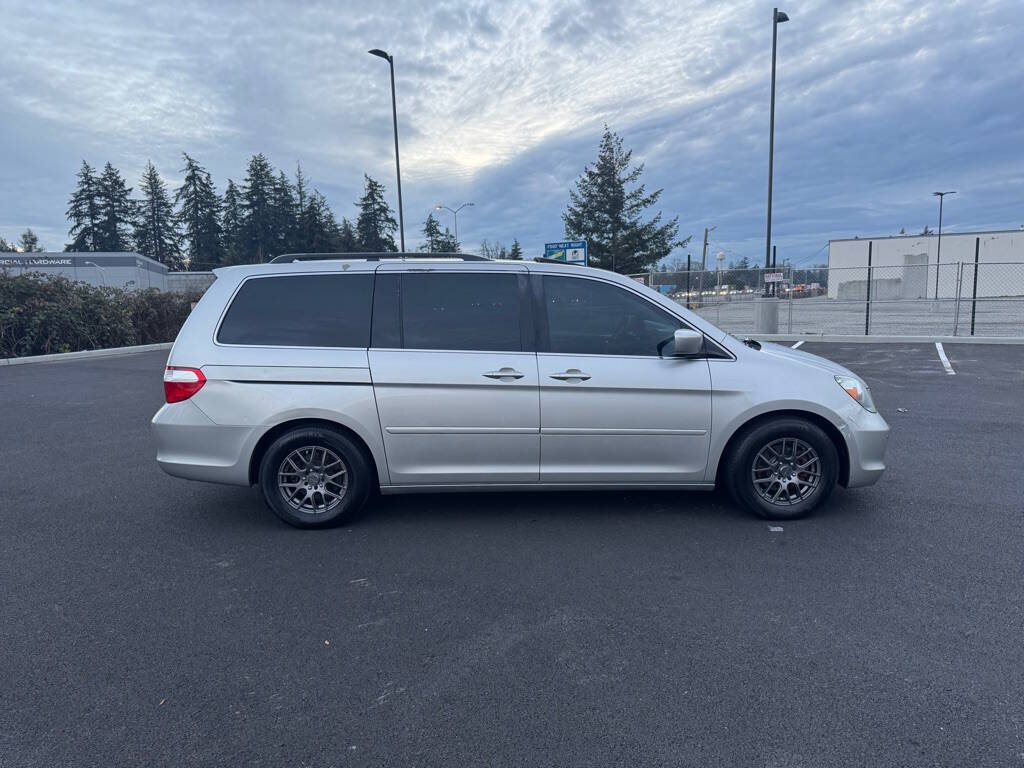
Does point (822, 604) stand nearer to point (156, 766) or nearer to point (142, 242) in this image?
point (156, 766)

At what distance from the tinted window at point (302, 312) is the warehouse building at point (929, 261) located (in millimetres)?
42720

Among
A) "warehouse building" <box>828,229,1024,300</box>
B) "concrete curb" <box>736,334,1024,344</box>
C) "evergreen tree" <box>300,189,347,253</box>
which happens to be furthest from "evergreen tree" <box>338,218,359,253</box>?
"concrete curb" <box>736,334,1024,344</box>

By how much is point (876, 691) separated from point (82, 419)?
9.64m

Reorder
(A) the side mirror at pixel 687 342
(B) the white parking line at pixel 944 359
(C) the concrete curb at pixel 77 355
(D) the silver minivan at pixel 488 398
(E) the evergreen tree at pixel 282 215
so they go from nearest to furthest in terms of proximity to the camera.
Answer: (A) the side mirror at pixel 687 342 < (D) the silver minivan at pixel 488 398 < (B) the white parking line at pixel 944 359 < (C) the concrete curb at pixel 77 355 < (E) the evergreen tree at pixel 282 215

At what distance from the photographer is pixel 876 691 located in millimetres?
2838

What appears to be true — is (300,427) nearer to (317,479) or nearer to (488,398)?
(317,479)

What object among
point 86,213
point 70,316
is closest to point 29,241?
point 86,213

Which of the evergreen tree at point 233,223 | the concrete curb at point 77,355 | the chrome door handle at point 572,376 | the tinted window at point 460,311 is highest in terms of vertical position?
the evergreen tree at point 233,223

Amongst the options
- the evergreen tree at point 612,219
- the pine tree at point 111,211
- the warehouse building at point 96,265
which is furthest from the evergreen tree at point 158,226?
the evergreen tree at point 612,219

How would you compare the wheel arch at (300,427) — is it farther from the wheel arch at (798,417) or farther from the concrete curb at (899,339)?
the concrete curb at (899,339)

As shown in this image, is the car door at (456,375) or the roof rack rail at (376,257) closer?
the car door at (456,375)

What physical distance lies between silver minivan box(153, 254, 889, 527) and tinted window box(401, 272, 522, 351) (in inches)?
0.4

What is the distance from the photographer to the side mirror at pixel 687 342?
4.58 meters

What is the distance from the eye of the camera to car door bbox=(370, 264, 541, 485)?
4.68 meters
